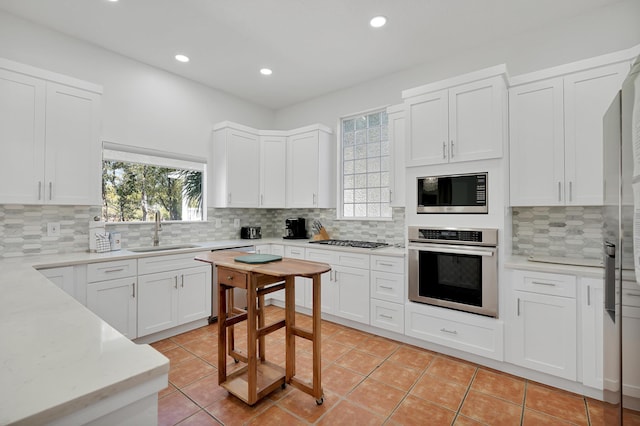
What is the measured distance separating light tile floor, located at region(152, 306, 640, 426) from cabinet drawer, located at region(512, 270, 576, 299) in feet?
2.41

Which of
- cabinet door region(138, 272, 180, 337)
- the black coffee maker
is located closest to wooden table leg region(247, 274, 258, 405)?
cabinet door region(138, 272, 180, 337)

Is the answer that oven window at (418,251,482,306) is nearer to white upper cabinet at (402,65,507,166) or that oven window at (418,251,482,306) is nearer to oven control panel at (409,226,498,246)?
oven control panel at (409,226,498,246)

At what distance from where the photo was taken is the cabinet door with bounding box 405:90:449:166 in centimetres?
280

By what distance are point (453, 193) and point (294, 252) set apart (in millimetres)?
2081

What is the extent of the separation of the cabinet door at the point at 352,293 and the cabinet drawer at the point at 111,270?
2081 mm


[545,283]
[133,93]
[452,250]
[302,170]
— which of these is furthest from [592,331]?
[133,93]

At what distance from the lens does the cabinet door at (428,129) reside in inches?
110

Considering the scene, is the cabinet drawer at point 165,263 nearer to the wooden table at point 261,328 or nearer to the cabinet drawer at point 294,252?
the wooden table at point 261,328

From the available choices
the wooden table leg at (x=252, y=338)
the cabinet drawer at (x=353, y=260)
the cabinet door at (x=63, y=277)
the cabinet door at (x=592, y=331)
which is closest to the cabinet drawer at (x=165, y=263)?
the cabinet door at (x=63, y=277)

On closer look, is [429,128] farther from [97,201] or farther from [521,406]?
[97,201]

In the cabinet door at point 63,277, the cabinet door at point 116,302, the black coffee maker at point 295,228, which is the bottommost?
the cabinet door at point 116,302

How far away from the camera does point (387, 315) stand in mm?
3113

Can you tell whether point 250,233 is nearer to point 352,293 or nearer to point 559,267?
point 352,293

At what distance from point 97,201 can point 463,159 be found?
3.44m
